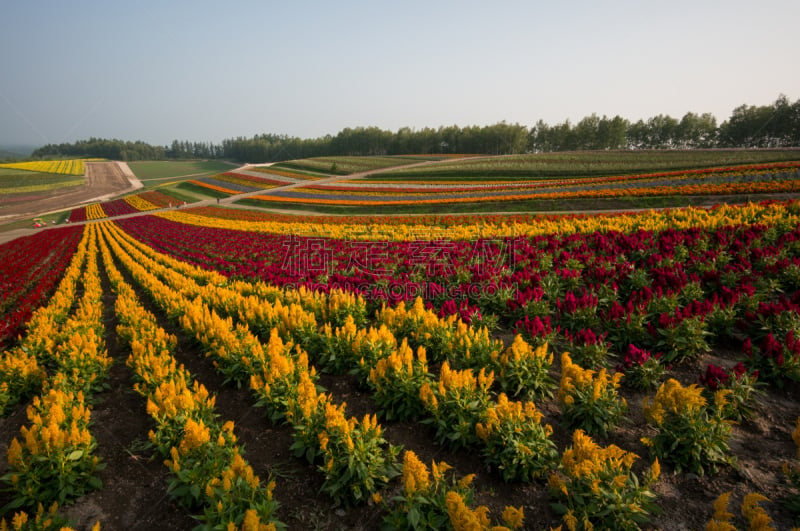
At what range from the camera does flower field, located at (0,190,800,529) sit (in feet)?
10.4

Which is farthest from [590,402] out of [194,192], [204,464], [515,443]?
[194,192]

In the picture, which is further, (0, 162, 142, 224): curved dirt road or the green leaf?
(0, 162, 142, 224): curved dirt road

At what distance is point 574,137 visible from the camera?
90312 millimetres

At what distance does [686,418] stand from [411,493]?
3.12 m

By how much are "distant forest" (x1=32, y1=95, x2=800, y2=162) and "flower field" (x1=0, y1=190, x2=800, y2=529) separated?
93.3 metres

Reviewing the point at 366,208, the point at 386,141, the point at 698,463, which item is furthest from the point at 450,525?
the point at 386,141

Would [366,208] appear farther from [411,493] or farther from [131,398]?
[411,493]

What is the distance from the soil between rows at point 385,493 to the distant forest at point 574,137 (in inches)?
3960

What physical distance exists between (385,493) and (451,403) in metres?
1.27

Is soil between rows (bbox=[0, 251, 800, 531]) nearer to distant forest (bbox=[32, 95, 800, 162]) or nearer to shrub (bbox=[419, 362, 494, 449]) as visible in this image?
shrub (bbox=[419, 362, 494, 449])

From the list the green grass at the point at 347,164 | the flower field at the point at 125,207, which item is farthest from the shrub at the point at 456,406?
the green grass at the point at 347,164

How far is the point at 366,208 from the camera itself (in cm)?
3469

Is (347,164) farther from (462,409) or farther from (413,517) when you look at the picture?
(413,517)

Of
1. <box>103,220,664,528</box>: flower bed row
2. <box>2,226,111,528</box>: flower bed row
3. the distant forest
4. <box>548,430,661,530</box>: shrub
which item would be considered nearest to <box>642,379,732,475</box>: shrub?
<box>548,430,661,530</box>: shrub
